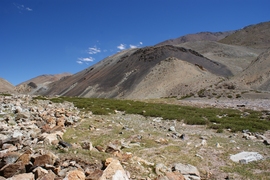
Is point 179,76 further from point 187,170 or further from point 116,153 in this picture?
point 116,153

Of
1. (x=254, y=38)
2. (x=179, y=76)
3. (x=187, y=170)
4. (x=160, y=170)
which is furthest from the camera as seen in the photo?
(x=254, y=38)

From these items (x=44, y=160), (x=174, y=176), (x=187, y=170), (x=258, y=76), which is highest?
(x=258, y=76)

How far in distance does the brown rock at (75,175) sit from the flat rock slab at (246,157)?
19.1 feet

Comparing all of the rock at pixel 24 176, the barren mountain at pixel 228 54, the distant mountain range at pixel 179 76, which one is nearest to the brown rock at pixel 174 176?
the rock at pixel 24 176

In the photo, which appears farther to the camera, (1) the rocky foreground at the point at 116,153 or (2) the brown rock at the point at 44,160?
(2) the brown rock at the point at 44,160

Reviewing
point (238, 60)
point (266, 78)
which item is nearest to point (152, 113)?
point (266, 78)

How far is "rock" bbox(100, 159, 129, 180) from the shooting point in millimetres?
5328

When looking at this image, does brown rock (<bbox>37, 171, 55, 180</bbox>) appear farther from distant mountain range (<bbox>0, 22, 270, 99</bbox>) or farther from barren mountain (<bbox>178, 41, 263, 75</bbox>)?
barren mountain (<bbox>178, 41, 263, 75</bbox>)

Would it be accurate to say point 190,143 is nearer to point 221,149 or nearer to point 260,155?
point 221,149

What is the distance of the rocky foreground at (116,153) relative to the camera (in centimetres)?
570

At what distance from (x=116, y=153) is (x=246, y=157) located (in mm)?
5027

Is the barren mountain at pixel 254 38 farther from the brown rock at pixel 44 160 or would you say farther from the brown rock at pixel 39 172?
the brown rock at pixel 39 172

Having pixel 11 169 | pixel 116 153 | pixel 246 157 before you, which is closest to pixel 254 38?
pixel 246 157

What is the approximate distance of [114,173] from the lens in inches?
215
